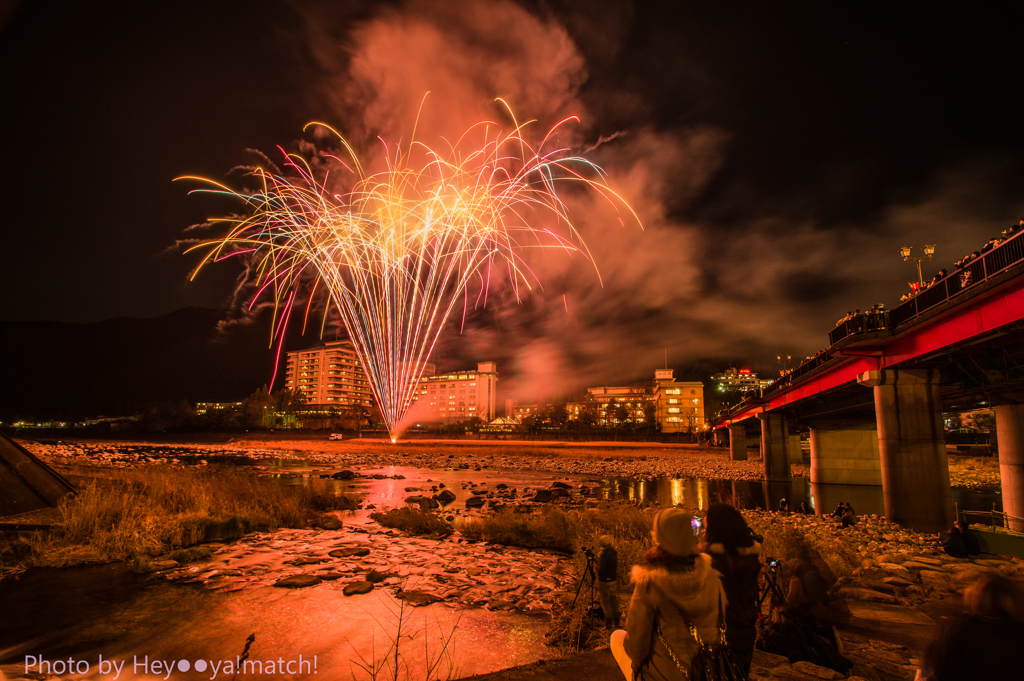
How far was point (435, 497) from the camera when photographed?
1023 inches

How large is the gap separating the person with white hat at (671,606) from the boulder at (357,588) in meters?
8.27

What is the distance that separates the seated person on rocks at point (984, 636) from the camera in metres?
2.86

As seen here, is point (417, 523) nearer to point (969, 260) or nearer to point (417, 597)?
point (417, 597)

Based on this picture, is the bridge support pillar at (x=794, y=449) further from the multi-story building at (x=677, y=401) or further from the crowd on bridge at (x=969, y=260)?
the multi-story building at (x=677, y=401)

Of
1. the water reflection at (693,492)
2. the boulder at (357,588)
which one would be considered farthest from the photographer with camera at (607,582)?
the water reflection at (693,492)

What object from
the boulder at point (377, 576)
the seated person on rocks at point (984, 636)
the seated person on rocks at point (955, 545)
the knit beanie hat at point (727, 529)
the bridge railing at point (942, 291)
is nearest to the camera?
the seated person on rocks at point (984, 636)

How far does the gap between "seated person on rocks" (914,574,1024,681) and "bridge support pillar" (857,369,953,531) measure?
837 inches

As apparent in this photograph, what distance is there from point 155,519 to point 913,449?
1091 inches

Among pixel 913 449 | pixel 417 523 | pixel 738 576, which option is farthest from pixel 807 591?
pixel 913 449

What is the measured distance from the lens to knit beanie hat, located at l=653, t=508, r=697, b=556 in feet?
10.6

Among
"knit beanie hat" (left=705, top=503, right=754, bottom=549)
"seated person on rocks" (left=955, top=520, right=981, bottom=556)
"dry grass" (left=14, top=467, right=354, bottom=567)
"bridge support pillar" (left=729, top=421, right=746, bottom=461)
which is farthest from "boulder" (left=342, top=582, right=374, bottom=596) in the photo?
"bridge support pillar" (left=729, top=421, right=746, bottom=461)

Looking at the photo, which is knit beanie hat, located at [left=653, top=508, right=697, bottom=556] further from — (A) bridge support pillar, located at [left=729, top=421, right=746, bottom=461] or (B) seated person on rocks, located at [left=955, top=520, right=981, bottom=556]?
(A) bridge support pillar, located at [left=729, top=421, right=746, bottom=461]

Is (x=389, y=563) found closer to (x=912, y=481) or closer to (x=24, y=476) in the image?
(x=24, y=476)

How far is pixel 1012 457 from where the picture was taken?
69.9ft
